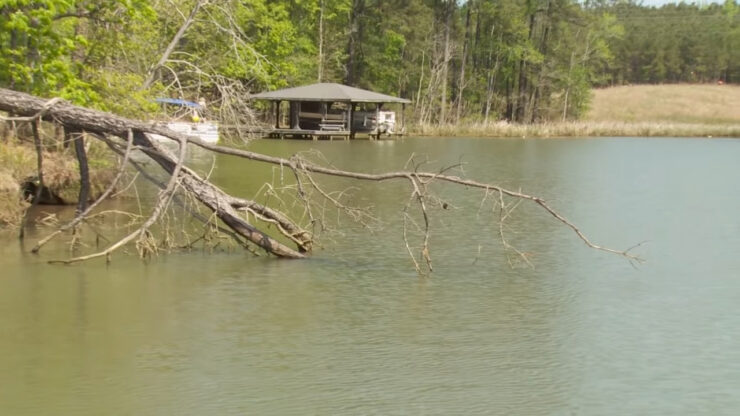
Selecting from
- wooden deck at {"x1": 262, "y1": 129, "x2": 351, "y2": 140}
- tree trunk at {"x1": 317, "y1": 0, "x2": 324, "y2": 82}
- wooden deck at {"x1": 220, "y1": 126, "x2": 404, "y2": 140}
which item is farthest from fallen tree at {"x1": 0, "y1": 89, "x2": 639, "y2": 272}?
tree trunk at {"x1": 317, "y1": 0, "x2": 324, "y2": 82}

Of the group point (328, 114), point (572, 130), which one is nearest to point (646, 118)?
point (572, 130)

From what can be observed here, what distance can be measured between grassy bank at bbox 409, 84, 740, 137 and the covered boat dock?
179 inches

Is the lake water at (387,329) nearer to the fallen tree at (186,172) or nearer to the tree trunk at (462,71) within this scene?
the fallen tree at (186,172)

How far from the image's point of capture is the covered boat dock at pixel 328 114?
1665 inches

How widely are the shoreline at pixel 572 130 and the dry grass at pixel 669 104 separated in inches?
722

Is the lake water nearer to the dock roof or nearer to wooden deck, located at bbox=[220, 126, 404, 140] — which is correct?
the dock roof

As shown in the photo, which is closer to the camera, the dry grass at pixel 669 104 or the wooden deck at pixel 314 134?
the wooden deck at pixel 314 134

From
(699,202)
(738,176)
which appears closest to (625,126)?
(738,176)

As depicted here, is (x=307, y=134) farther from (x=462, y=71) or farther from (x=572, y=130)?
(x=462, y=71)

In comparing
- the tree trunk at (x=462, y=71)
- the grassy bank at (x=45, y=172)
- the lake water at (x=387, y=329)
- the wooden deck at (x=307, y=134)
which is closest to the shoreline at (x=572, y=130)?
the wooden deck at (x=307, y=134)

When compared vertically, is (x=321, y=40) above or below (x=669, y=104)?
above

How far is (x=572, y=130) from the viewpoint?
50.9 m

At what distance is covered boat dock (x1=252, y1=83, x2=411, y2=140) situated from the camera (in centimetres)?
4228

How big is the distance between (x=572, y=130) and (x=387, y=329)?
4383 centimetres
